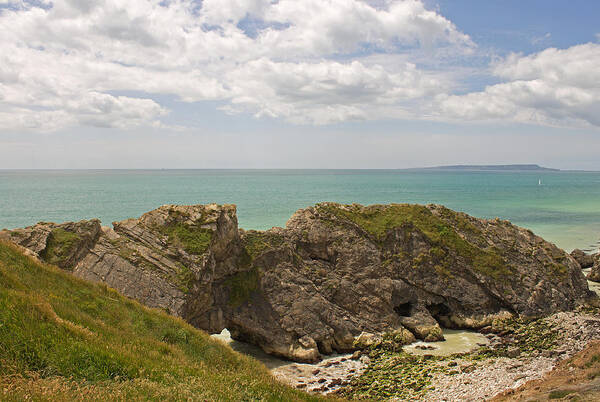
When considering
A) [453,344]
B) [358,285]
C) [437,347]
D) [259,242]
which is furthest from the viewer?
[358,285]

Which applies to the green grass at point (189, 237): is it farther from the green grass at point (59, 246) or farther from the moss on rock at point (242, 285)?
the green grass at point (59, 246)

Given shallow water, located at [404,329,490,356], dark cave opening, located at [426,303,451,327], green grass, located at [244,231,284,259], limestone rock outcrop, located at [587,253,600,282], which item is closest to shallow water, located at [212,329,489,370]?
shallow water, located at [404,329,490,356]

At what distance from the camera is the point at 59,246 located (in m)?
31.0

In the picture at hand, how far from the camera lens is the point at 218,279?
3744 cm

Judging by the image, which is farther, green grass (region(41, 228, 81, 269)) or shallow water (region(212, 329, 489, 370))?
shallow water (region(212, 329, 489, 370))

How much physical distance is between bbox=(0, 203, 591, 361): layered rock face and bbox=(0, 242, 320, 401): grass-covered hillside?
14.0m

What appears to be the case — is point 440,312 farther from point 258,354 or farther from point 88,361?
point 88,361

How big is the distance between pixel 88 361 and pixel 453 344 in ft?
106

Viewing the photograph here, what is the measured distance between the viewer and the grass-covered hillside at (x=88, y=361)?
1041cm

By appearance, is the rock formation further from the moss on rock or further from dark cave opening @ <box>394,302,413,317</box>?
the moss on rock

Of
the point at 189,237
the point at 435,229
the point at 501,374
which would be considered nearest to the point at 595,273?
the point at 435,229

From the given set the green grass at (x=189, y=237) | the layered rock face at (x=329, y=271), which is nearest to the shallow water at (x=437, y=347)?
the layered rock face at (x=329, y=271)

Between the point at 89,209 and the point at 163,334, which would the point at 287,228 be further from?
the point at 89,209

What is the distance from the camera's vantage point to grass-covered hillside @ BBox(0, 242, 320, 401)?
10.4 meters
